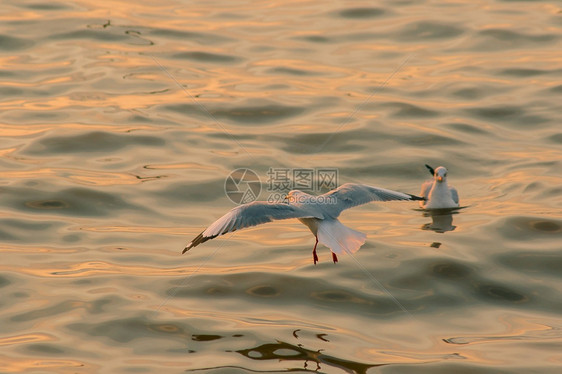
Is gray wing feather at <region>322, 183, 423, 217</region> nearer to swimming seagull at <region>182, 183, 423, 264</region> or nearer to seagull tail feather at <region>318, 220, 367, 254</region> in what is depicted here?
swimming seagull at <region>182, 183, 423, 264</region>

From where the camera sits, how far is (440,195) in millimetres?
10422

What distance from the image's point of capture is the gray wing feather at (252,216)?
26.1 ft

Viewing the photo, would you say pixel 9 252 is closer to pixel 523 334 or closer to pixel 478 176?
pixel 523 334

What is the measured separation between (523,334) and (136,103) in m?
8.62

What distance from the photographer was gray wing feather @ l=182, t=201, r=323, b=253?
796 centimetres

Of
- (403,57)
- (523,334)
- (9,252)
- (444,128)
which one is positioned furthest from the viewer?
(403,57)

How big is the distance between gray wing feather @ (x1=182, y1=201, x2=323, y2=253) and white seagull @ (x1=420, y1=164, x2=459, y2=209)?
2.88 metres

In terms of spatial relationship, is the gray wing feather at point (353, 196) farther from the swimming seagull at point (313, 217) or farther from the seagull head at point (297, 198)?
the seagull head at point (297, 198)

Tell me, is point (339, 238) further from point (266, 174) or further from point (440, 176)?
point (266, 174)

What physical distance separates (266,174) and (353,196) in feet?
9.71

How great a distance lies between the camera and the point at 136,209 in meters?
10.5

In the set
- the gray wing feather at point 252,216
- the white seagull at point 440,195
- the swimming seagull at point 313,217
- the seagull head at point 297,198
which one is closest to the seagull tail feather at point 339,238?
the swimming seagull at point 313,217

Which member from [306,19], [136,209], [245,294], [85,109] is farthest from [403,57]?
[245,294]

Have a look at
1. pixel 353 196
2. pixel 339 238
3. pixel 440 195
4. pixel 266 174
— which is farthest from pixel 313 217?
pixel 266 174
